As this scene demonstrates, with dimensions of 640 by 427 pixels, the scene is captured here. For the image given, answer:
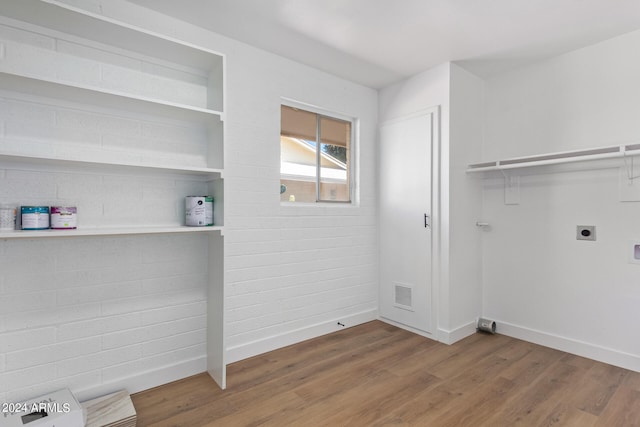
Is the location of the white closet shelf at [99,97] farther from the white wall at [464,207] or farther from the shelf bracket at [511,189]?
the shelf bracket at [511,189]

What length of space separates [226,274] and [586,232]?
2.94m

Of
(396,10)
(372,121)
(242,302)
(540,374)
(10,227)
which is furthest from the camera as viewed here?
(372,121)

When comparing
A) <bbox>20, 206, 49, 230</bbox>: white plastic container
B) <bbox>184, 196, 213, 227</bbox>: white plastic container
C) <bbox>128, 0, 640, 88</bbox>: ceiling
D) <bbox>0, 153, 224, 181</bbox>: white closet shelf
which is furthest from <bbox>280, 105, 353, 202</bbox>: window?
<bbox>20, 206, 49, 230</bbox>: white plastic container

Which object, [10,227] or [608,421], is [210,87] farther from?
[608,421]

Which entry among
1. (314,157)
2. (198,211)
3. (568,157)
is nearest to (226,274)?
(198,211)

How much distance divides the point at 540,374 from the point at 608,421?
52 cm

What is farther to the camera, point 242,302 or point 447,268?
point 447,268

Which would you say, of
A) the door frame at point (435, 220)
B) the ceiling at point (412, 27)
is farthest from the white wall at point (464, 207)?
the ceiling at point (412, 27)

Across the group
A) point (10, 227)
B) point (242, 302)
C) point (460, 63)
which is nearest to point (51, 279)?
point (10, 227)

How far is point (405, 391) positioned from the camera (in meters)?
2.17

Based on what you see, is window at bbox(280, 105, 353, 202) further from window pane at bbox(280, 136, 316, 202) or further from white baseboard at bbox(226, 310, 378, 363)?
white baseboard at bbox(226, 310, 378, 363)

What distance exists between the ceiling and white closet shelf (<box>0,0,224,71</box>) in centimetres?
35

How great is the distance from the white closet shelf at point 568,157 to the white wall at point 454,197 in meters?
0.26

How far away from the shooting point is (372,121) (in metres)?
3.61
